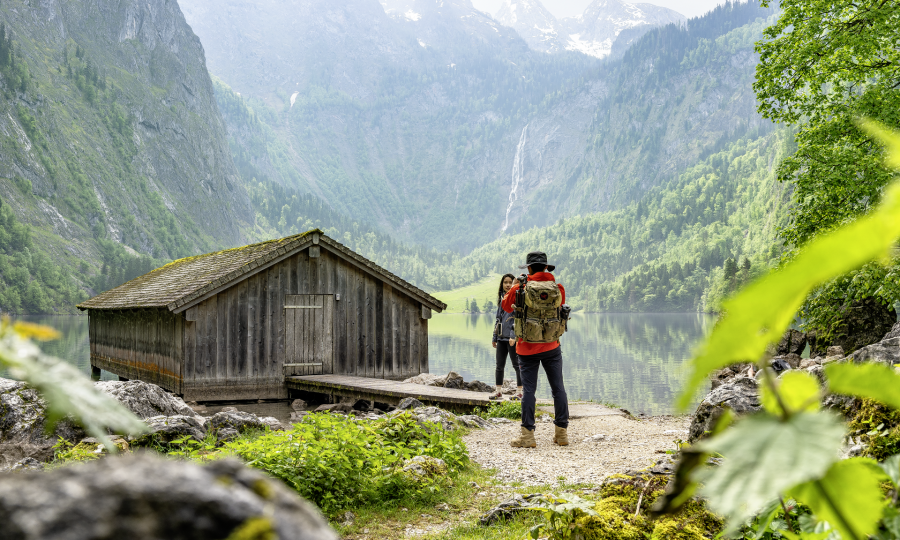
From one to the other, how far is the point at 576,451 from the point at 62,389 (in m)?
9.12

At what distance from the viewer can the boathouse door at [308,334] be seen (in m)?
16.9

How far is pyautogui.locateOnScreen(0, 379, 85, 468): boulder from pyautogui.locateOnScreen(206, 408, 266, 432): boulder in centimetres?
169

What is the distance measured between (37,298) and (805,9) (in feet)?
355

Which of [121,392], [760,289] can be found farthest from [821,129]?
[760,289]

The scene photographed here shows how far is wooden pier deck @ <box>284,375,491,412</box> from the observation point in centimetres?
1320

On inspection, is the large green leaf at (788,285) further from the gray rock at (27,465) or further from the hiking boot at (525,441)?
→ the hiking boot at (525,441)

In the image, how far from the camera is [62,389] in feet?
2.38

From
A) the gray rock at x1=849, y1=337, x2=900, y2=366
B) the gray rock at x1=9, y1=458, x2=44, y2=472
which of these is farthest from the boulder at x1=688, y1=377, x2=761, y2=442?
the gray rock at x1=9, y1=458, x2=44, y2=472

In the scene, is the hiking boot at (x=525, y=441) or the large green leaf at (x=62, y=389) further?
the hiking boot at (x=525, y=441)

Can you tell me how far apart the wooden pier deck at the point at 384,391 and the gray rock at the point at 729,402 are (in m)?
7.34

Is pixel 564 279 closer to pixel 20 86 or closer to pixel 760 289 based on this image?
pixel 20 86

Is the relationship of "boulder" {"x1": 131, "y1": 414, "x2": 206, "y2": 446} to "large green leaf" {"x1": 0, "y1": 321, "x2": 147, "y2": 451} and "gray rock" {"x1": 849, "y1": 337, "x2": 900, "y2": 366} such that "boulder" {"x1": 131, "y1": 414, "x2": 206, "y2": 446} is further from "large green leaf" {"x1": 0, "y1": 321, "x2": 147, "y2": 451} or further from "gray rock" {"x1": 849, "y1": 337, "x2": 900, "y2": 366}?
"large green leaf" {"x1": 0, "y1": 321, "x2": 147, "y2": 451}

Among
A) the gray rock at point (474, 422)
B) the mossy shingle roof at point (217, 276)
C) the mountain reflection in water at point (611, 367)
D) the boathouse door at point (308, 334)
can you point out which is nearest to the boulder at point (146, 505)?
the gray rock at point (474, 422)

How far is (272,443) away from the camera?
615cm
